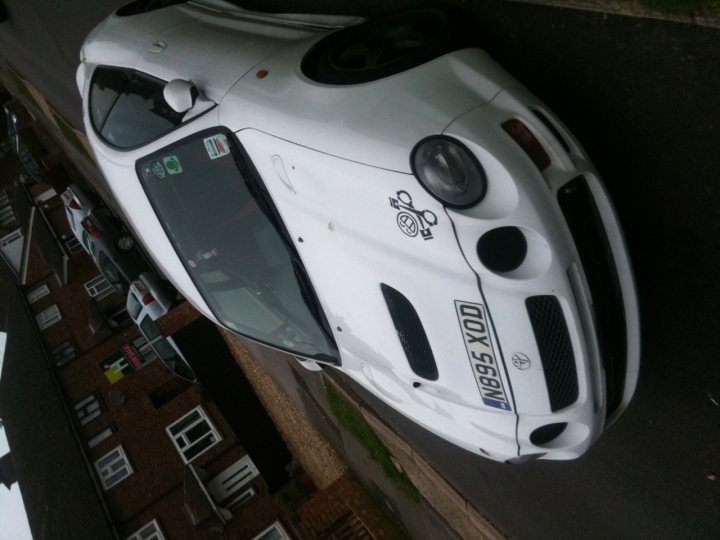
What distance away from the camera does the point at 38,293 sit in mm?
19469

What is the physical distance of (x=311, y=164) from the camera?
2.79m

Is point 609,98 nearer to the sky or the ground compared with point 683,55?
nearer to the ground

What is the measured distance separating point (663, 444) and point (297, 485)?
23.2 ft

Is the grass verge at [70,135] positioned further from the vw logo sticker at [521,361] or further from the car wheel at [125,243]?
the vw logo sticker at [521,361]

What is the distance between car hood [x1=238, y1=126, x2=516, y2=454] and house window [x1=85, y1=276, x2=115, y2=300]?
53.6 ft

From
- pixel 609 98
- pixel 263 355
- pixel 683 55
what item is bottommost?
pixel 263 355

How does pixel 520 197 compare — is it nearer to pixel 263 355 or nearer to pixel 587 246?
pixel 587 246

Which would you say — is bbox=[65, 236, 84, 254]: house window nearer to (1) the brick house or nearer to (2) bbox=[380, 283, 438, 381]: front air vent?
(1) the brick house

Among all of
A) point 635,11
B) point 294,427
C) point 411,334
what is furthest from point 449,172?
point 294,427

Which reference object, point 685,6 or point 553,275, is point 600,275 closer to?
point 553,275

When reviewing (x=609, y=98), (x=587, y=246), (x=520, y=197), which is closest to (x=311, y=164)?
(x=520, y=197)

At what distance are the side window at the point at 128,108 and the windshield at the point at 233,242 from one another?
17 cm

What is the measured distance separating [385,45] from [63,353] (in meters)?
16.8

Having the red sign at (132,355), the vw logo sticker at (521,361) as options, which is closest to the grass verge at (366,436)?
the vw logo sticker at (521,361)
